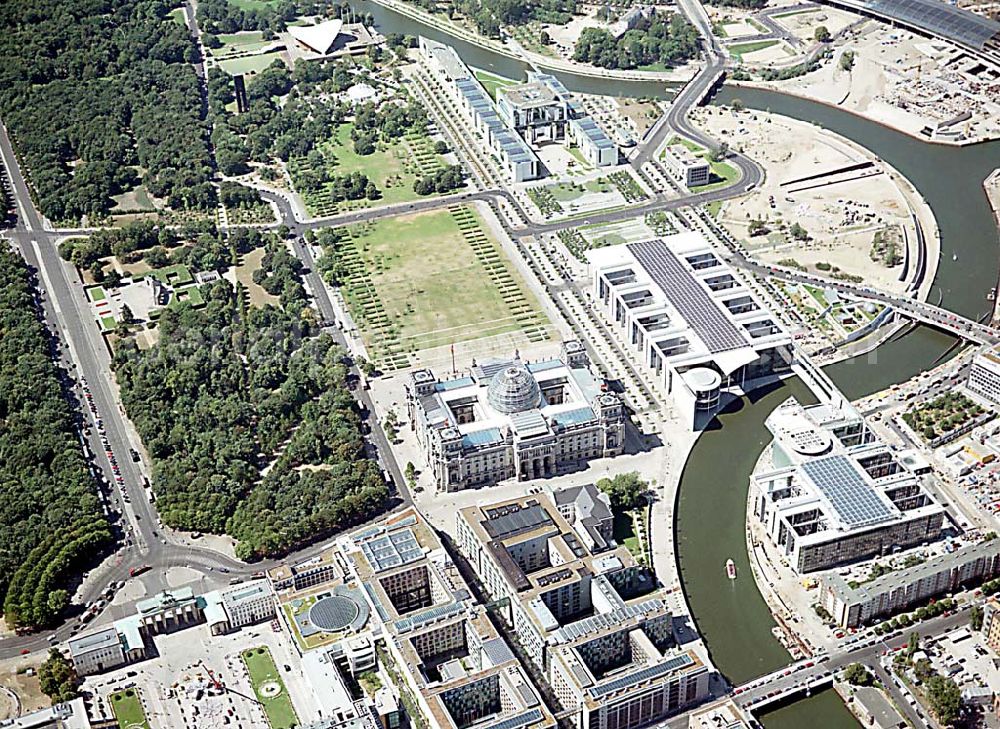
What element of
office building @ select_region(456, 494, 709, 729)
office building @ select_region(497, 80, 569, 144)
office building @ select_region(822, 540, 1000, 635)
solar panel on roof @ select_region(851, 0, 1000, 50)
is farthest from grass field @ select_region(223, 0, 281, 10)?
office building @ select_region(822, 540, 1000, 635)

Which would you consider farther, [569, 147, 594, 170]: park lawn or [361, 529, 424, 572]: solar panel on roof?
[569, 147, 594, 170]: park lawn

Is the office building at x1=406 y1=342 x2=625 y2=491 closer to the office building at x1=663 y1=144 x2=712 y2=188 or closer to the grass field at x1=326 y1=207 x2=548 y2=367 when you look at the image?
the grass field at x1=326 y1=207 x2=548 y2=367

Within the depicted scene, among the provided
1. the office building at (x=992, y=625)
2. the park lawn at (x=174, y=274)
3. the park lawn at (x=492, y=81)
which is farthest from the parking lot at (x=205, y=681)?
the park lawn at (x=492, y=81)

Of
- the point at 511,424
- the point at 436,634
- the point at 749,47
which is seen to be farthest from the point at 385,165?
the point at 436,634

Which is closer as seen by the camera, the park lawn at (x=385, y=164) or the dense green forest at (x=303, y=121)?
the park lawn at (x=385, y=164)

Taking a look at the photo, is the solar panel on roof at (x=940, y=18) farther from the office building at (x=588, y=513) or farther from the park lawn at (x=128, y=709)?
the park lawn at (x=128, y=709)

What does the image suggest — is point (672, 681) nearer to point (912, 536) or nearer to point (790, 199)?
point (912, 536)
